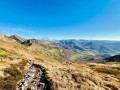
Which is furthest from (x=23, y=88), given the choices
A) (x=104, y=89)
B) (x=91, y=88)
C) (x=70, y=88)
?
(x=104, y=89)

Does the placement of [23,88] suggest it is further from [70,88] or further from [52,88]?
[70,88]

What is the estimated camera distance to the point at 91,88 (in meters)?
14.9

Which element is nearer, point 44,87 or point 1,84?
point 1,84

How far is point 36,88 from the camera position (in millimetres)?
14203

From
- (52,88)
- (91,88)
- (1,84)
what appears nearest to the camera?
(1,84)

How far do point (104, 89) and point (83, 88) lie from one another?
531 cm

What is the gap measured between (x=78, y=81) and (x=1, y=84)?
58.0 ft

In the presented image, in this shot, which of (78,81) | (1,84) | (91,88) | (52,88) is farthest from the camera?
(78,81)

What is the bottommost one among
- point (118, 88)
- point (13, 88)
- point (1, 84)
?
point (118, 88)

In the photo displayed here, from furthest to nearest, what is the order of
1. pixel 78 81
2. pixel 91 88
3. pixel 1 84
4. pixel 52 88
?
pixel 78 81, pixel 91 88, pixel 52 88, pixel 1 84

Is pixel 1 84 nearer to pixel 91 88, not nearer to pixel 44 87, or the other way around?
pixel 44 87

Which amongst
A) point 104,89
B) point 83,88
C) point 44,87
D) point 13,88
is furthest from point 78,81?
point 13,88

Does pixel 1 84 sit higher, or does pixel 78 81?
pixel 1 84

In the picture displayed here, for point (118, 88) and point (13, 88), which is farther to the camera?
point (118, 88)
